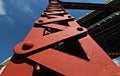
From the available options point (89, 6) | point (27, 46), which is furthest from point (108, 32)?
point (27, 46)

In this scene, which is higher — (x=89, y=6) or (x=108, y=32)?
(x=89, y=6)

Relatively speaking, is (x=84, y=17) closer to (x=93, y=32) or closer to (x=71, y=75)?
(x=93, y=32)

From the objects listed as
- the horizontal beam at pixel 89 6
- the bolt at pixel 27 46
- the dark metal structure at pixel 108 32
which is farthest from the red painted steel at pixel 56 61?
the dark metal structure at pixel 108 32

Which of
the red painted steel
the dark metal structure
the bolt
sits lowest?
the dark metal structure

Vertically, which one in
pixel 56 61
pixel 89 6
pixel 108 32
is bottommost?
pixel 108 32

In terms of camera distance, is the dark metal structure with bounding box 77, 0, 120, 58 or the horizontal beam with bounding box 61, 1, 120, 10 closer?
the horizontal beam with bounding box 61, 1, 120, 10

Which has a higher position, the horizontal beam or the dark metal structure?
the horizontal beam

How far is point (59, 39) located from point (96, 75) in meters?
0.75

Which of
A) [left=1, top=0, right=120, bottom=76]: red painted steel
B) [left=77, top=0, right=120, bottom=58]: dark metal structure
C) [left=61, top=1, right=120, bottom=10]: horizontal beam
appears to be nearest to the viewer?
[left=1, top=0, right=120, bottom=76]: red painted steel

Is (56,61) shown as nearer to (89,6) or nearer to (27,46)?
(27,46)

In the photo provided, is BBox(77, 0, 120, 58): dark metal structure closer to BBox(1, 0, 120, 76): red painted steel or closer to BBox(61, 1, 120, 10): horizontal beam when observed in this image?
BBox(61, 1, 120, 10): horizontal beam

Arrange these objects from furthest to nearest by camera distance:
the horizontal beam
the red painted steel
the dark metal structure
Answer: the dark metal structure, the horizontal beam, the red painted steel

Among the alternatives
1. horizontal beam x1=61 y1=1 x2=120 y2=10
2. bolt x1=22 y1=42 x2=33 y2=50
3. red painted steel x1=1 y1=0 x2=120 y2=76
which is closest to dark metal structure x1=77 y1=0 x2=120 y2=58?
horizontal beam x1=61 y1=1 x2=120 y2=10

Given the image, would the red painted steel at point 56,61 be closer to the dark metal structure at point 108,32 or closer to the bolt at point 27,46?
the bolt at point 27,46
